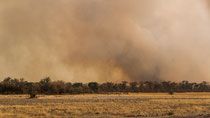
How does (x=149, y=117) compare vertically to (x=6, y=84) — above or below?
below

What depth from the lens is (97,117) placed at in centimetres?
3722

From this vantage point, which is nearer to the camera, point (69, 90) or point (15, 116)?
point (15, 116)

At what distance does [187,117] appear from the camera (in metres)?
36.5

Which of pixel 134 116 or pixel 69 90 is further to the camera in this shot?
pixel 69 90

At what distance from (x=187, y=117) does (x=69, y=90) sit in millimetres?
119397

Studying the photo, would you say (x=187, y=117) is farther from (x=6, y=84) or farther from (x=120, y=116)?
(x=6, y=84)

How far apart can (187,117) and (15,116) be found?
2253 cm

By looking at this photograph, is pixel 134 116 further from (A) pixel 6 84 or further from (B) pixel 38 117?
(A) pixel 6 84

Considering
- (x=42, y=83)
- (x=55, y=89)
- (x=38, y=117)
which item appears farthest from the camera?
(x=42, y=83)

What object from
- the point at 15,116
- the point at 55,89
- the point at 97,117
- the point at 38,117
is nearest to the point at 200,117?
the point at 97,117

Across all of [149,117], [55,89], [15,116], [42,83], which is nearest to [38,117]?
[15,116]

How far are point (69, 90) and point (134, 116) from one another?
4573 inches

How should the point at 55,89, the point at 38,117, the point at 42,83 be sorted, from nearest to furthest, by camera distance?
the point at 38,117 → the point at 55,89 → the point at 42,83

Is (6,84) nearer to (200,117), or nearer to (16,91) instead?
(16,91)
